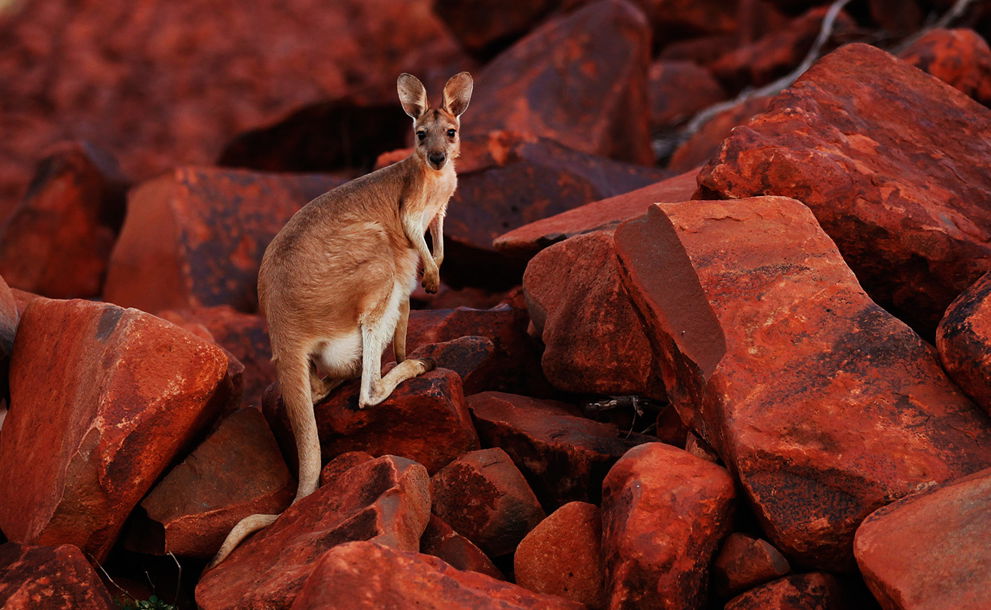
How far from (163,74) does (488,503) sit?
27.4 feet

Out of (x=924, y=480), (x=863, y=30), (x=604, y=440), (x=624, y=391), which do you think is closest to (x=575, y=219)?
(x=624, y=391)

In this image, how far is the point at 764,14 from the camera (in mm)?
13930

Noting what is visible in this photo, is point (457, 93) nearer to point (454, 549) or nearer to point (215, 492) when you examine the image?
point (215, 492)

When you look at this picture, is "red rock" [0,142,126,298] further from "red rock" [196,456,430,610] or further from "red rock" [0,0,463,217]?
"red rock" [196,456,430,610]

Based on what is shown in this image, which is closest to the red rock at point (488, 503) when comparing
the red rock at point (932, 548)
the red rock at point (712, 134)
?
the red rock at point (932, 548)

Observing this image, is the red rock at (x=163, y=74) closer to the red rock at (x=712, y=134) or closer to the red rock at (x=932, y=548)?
the red rock at (x=712, y=134)

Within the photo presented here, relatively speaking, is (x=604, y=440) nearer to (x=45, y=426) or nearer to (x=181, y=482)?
(x=181, y=482)

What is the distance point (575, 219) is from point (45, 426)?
10.2 feet

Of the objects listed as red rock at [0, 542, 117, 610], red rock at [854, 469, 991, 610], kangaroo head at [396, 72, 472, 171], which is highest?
kangaroo head at [396, 72, 472, 171]

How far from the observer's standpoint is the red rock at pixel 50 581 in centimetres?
388

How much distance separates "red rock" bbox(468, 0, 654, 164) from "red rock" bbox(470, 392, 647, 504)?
16.0 ft

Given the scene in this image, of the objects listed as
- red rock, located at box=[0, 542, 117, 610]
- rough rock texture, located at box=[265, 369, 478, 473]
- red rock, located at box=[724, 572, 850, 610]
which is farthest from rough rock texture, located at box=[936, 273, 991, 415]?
red rock, located at box=[0, 542, 117, 610]

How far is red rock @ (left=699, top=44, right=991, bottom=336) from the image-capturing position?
4.84 metres

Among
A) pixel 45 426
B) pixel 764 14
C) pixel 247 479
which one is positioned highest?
pixel 45 426
